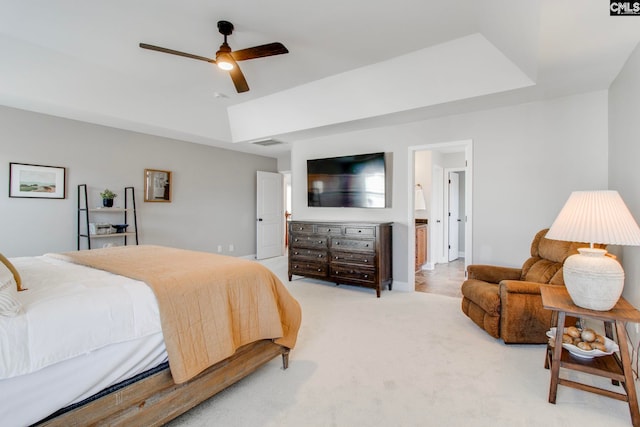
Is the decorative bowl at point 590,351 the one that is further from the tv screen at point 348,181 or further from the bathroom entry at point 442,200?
the bathroom entry at point 442,200

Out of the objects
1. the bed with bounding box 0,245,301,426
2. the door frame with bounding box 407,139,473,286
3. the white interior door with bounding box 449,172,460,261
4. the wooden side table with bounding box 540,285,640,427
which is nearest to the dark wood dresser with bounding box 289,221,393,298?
the door frame with bounding box 407,139,473,286

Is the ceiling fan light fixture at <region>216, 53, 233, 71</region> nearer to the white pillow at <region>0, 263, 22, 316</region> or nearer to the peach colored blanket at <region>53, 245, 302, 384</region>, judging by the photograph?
the peach colored blanket at <region>53, 245, 302, 384</region>

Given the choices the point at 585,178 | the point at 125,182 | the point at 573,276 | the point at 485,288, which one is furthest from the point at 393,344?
the point at 125,182

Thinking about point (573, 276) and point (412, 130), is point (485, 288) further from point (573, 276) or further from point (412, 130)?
point (412, 130)

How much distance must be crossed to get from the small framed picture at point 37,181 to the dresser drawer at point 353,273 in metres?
3.79

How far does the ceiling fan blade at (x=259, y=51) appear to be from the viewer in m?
2.42

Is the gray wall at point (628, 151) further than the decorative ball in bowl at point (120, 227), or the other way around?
the decorative ball in bowl at point (120, 227)

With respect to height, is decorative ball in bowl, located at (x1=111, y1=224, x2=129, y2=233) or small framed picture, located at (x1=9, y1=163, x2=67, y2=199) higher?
small framed picture, located at (x1=9, y1=163, x2=67, y2=199)

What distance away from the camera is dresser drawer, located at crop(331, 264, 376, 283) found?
4.02 metres

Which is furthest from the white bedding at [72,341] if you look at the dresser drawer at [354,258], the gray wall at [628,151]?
the gray wall at [628,151]

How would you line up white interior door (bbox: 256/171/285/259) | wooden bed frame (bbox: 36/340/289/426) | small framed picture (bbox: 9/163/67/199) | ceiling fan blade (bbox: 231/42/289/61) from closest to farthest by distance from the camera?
wooden bed frame (bbox: 36/340/289/426)
ceiling fan blade (bbox: 231/42/289/61)
small framed picture (bbox: 9/163/67/199)
white interior door (bbox: 256/171/285/259)

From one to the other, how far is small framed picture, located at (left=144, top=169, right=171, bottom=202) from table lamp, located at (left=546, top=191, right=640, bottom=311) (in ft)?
17.3

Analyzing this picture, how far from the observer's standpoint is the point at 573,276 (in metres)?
1.88

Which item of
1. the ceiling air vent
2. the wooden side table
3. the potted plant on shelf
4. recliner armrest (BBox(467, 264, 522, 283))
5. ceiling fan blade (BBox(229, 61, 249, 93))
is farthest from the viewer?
the ceiling air vent
